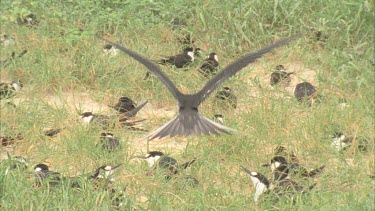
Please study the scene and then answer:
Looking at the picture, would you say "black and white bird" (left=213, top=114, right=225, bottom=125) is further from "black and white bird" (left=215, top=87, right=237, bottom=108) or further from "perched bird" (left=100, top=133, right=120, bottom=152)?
"perched bird" (left=100, top=133, right=120, bottom=152)

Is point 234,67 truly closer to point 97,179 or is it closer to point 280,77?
point 97,179

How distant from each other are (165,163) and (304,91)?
2290 mm

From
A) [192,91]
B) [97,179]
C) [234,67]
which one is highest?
[234,67]

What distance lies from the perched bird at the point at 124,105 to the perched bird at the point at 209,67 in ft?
3.25

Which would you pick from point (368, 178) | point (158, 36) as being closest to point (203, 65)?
point (158, 36)

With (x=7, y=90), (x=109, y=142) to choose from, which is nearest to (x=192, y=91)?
(x=109, y=142)

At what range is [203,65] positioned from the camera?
10.5 metres

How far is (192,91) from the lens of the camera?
1028 centimetres

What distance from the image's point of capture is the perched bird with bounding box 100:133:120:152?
28.7 ft

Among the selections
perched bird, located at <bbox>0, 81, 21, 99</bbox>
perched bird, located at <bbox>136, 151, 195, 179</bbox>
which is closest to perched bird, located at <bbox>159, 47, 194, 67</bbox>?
perched bird, located at <bbox>0, 81, 21, 99</bbox>

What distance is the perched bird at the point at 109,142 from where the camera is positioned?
28.7 feet

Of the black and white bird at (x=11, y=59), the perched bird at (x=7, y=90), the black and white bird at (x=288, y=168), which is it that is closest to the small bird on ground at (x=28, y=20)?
the black and white bird at (x=11, y=59)

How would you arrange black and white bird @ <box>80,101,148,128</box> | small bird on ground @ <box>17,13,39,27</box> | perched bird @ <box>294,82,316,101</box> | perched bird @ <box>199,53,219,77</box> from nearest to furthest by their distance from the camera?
black and white bird @ <box>80,101,148,128</box>
perched bird @ <box>294,82,316,101</box>
perched bird @ <box>199,53,219,77</box>
small bird on ground @ <box>17,13,39,27</box>

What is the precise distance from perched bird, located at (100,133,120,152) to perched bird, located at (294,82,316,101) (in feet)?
7.02
